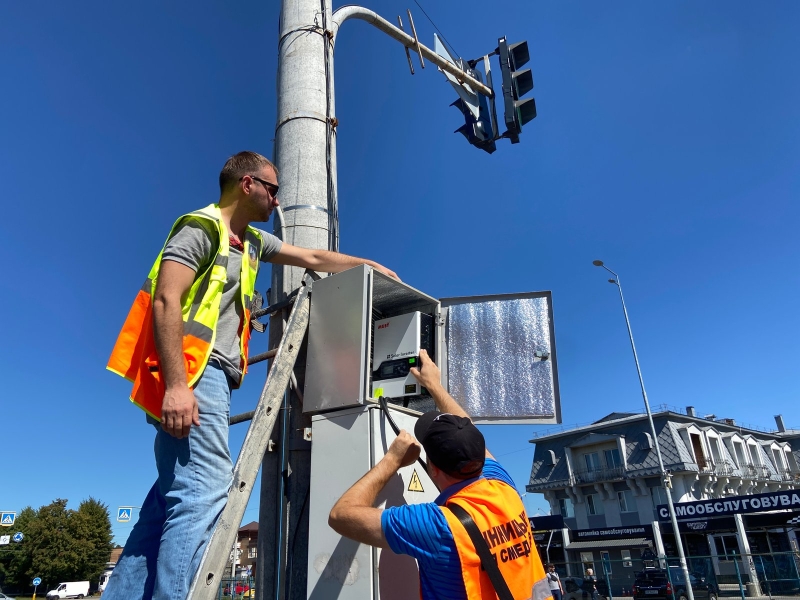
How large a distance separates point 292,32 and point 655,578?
23.1 m

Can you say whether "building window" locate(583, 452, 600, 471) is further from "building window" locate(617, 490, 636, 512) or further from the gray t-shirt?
the gray t-shirt

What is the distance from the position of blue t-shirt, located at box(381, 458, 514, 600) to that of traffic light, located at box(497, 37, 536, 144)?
5.48m

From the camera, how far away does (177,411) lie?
63.6 inches

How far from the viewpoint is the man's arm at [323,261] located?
2715 millimetres

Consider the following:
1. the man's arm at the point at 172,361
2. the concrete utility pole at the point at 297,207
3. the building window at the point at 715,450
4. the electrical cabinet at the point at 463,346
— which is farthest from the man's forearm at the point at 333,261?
the building window at the point at 715,450

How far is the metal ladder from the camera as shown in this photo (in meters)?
1.63

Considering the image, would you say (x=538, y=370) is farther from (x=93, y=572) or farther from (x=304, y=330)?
(x=93, y=572)

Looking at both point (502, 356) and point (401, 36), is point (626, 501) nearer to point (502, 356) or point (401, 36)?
point (401, 36)

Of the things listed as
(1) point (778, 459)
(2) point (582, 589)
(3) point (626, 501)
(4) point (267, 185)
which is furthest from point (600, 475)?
(4) point (267, 185)

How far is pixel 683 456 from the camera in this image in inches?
1366

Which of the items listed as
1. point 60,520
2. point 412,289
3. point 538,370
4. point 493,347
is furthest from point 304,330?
point 60,520

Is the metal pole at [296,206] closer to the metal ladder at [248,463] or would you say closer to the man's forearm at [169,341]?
the metal ladder at [248,463]

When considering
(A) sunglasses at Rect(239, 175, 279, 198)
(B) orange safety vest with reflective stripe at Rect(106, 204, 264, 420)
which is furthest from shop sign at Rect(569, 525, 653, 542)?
(B) orange safety vest with reflective stripe at Rect(106, 204, 264, 420)

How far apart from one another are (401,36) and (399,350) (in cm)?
346
